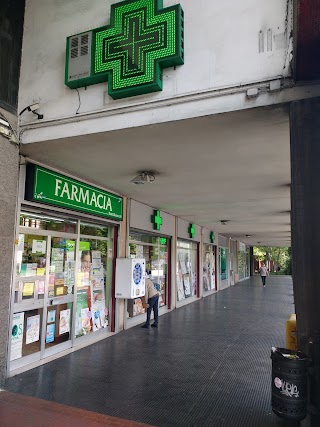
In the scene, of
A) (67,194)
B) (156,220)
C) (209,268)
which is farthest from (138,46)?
(209,268)

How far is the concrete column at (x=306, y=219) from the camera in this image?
328 centimetres

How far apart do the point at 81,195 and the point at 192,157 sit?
7.39 ft

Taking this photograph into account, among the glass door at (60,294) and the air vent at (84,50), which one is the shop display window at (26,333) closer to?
the glass door at (60,294)

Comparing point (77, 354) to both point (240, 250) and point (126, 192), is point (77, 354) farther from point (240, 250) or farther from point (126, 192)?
point (240, 250)

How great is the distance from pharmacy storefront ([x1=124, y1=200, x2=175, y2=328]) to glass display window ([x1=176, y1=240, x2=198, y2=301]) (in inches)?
39.4

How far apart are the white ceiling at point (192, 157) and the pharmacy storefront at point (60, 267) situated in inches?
19.5

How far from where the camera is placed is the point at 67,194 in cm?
589

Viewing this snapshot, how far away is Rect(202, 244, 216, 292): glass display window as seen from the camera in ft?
50.3

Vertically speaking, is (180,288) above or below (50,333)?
above

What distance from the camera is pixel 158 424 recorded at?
358 cm

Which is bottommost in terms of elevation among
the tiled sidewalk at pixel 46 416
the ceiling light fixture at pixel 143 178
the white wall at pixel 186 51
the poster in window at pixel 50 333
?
the tiled sidewalk at pixel 46 416

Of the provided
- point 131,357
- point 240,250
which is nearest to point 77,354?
point 131,357

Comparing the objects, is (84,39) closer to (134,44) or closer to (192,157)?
(134,44)

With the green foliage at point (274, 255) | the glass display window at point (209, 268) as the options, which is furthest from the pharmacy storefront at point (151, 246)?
the green foliage at point (274, 255)
